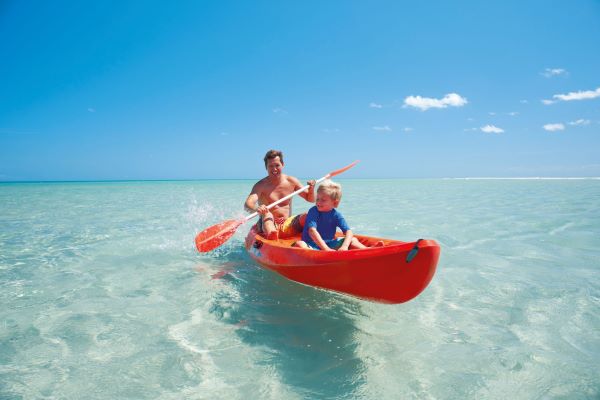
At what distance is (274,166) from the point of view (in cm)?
569

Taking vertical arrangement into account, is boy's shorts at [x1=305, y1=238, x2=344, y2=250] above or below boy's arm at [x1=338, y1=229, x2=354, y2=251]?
below

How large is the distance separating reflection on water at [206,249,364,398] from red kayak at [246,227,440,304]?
40 centimetres

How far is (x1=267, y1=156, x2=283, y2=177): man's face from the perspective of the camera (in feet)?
18.6

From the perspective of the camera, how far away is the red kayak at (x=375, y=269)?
2.64m

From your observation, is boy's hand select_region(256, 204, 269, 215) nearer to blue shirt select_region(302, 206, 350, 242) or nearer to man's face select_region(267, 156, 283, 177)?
man's face select_region(267, 156, 283, 177)

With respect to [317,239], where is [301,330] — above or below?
below

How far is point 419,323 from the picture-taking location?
346 cm

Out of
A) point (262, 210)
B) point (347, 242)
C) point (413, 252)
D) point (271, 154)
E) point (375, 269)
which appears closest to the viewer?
point (413, 252)

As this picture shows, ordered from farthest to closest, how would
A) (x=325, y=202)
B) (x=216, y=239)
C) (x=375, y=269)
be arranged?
(x=216, y=239), (x=325, y=202), (x=375, y=269)

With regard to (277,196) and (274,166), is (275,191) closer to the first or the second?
(277,196)

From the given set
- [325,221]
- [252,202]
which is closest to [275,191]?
[252,202]

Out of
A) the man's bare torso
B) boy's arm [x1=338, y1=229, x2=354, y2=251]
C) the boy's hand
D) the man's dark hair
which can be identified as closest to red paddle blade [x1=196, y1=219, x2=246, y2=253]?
the man's bare torso

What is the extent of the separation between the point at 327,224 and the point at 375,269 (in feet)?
4.30

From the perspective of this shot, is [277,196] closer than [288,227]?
No
